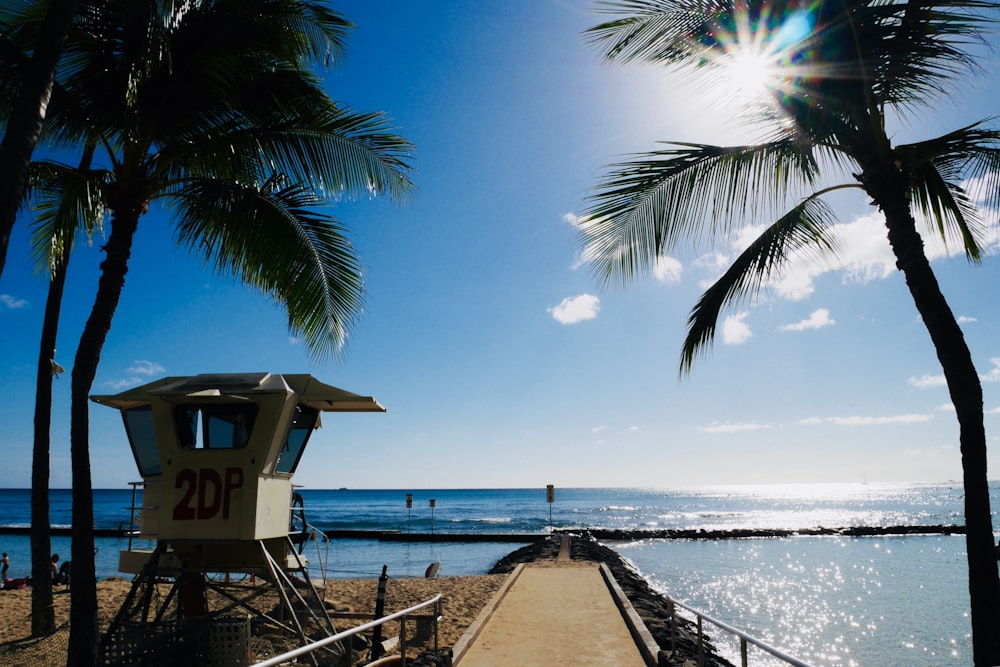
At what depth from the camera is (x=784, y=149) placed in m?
6.38

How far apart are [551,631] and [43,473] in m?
9.17

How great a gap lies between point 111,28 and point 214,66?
3.96 feet

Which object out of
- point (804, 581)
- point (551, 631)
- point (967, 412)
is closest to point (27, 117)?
point (967, 412)

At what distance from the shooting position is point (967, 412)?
5.20 metres

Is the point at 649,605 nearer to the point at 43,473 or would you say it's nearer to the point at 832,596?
the point at 832,596

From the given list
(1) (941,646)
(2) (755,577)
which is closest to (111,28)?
(1) (941,646)

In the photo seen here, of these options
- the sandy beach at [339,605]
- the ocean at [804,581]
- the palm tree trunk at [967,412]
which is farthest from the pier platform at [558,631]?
the palm tree trunk at [967,412]

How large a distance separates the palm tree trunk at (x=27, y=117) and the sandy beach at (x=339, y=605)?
27.4ft

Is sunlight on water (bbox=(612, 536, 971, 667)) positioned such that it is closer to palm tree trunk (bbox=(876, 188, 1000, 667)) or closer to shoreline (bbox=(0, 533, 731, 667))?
shoreline (bbox=(0, 533, 731, 667))

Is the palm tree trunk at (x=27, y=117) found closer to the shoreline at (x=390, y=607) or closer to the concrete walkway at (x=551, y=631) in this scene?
the concrete walkway at (x=551, y=631)

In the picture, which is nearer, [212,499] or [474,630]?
[212,499]

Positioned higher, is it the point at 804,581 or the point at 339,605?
the point at 339,605

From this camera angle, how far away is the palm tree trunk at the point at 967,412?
15.8 feet

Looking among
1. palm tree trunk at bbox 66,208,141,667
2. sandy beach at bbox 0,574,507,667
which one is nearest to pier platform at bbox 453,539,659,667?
sandy beach at bbox 0,574,507,667
